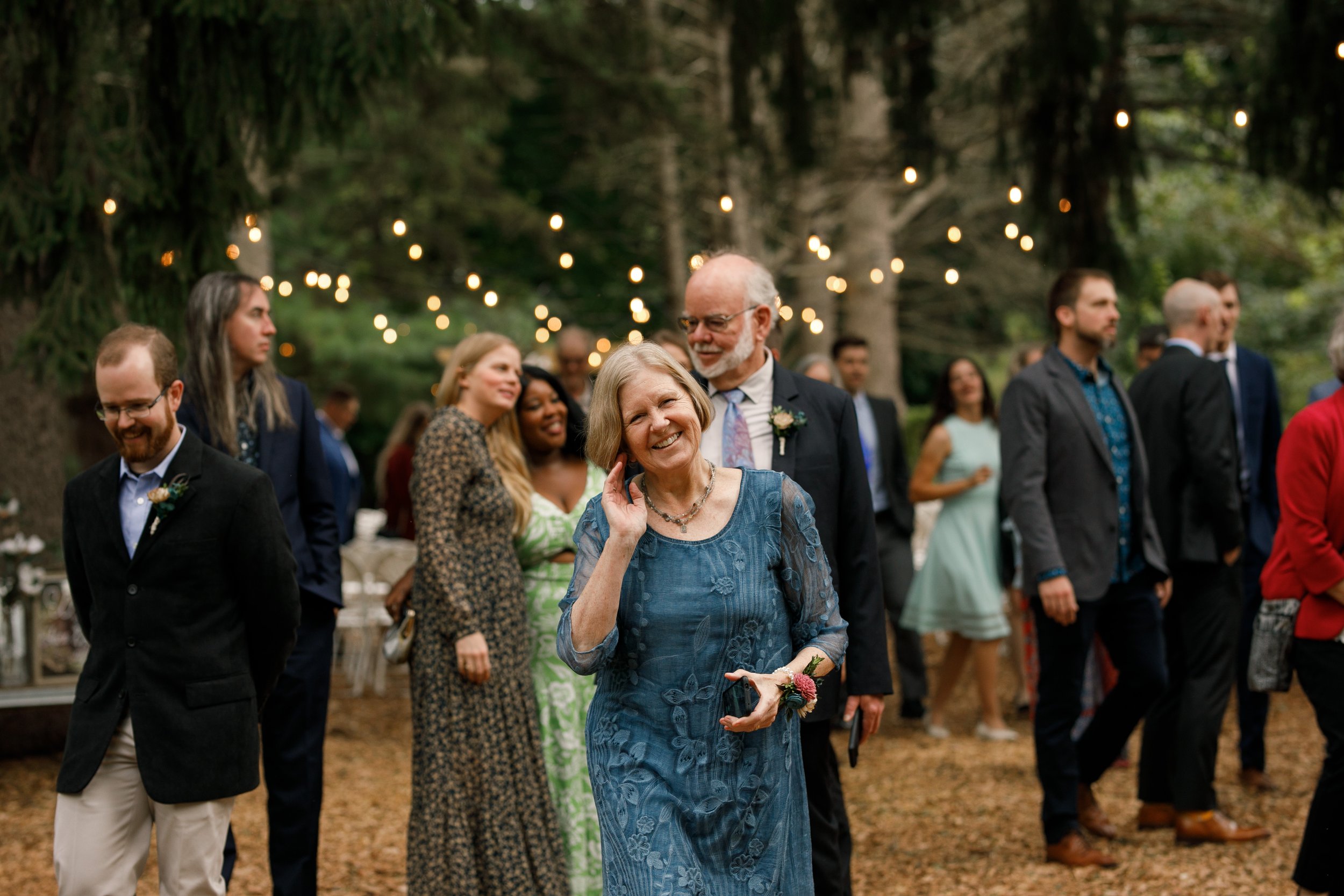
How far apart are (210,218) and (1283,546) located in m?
5.04

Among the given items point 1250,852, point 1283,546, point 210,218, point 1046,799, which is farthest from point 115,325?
point 1250,852

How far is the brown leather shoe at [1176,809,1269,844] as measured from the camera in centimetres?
572

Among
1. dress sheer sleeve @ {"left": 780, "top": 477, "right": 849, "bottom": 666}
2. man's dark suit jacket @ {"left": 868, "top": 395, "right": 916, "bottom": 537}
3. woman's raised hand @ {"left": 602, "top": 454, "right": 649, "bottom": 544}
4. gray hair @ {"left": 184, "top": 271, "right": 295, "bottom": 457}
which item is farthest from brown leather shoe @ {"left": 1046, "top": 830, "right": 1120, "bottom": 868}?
gray hair @ {"left": 184, "top": 271, "right": 295, "bottom": 457}

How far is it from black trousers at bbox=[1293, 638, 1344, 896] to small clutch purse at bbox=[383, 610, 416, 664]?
309cm

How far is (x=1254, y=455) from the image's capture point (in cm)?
664

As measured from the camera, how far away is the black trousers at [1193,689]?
5.74 meters

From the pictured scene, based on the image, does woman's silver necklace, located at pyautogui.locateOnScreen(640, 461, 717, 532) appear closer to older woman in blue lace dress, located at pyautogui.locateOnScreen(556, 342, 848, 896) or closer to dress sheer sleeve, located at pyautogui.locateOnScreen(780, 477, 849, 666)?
older woman in blue lace dress, located at pyautogui.locateOnScreen(556, 342, 848, 896)

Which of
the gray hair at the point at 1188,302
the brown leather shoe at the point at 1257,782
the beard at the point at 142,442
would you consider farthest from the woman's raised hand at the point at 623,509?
the brown leather shoe at the point at 1257,782

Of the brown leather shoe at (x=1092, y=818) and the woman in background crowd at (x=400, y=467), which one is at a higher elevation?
the woman in background crowd at (x=400, y=467)

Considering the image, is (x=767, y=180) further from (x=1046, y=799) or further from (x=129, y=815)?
(x=129, y=815)

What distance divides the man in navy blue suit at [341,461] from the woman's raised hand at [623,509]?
2078 millimetres

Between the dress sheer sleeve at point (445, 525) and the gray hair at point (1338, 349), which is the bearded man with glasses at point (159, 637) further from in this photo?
the gray hair at point (1338, 349)

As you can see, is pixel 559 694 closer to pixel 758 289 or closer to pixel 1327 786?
pixel 758 289

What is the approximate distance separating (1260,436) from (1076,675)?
1.92m
